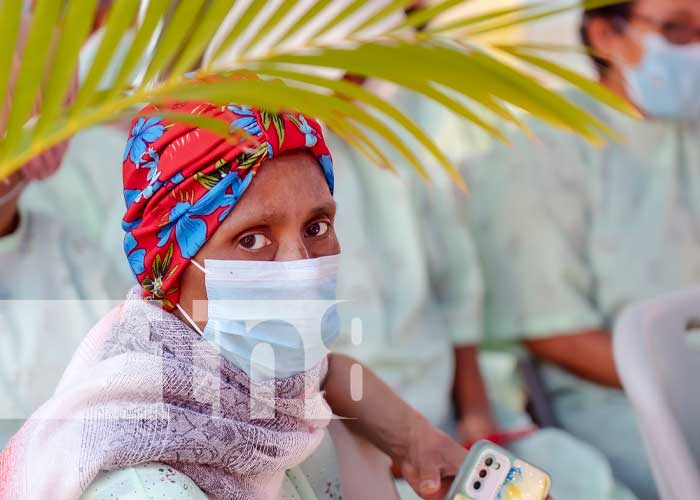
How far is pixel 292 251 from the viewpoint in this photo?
0.81m

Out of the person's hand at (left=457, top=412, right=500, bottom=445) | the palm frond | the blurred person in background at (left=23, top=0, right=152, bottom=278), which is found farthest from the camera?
the person's hand at (left=457, top=412, right=500, bottom=445)

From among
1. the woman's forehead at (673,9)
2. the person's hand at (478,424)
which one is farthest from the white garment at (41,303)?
the woman's forehead at (673,9)

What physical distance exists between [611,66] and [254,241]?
1.91 metres

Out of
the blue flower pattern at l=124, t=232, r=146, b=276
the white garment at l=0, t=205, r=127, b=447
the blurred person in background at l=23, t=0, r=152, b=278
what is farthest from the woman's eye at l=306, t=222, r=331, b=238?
the blurred person in background at l=23, t=0, r=152, b=278

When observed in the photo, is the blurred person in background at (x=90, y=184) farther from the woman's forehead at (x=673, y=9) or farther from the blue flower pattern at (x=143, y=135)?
the woman's forehead at (x=673, y=9)

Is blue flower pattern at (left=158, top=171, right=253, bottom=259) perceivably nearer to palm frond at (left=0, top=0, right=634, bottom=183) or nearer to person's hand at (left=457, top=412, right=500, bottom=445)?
palm frond at (left=0, top=0, right=634, bottom=183)

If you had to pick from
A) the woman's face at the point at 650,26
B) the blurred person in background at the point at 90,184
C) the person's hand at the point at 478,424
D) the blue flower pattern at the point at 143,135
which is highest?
the woman's face at the point at 650,26

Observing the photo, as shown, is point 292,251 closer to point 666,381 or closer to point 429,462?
point 429,462

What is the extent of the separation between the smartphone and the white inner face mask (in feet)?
0.55

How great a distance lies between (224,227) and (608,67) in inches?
77.9

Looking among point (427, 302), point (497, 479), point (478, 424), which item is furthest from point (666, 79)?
point (497, 479)

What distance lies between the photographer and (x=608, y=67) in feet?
8.47

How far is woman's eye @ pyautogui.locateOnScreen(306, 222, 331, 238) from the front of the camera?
2.72 feet

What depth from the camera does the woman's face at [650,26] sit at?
2355mm
